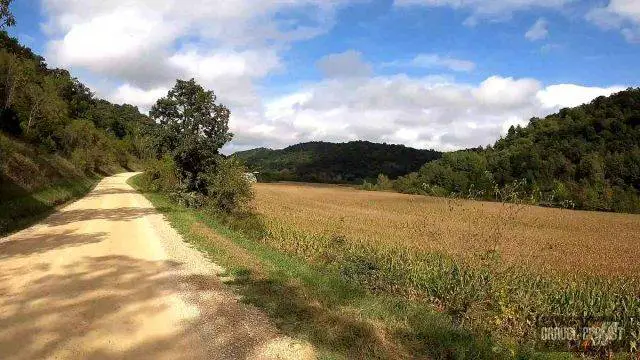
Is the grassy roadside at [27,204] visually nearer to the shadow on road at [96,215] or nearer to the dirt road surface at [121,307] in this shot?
the shadow on road at [96,215]

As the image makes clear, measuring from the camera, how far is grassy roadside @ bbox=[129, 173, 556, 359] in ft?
23.8

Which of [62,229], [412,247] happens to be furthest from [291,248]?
[62,229]

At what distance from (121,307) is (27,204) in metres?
17.3

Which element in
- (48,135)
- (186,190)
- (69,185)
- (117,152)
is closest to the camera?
(186,190)

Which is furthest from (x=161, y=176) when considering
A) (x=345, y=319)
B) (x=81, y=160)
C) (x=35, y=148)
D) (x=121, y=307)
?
(x=345, y=319)

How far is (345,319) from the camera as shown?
816 cm

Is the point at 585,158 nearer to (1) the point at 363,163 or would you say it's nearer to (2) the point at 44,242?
(2) the point at 44,242

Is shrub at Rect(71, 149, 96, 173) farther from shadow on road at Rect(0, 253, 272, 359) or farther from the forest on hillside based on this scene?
shadow on road at Rect(0, 253, 272, 359)

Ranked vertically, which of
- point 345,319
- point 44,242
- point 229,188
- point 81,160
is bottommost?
point 345,319

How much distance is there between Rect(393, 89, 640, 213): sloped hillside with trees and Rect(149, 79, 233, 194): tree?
46148 mm

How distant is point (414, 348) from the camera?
24.2ft

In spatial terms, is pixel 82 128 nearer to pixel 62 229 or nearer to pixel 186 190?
pixel 186 190

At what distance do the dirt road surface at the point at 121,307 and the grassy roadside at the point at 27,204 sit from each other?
334 centimetres

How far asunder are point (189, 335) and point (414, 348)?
384 centimetres
